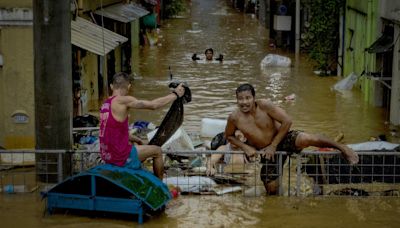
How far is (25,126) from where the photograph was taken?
1447 cm

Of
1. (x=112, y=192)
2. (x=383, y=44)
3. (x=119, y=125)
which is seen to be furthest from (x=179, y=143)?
(x=383, y=44)

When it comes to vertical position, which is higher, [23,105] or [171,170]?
[23,105]

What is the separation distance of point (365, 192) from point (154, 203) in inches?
130

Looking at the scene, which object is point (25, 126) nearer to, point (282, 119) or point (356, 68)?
point (282, 119)

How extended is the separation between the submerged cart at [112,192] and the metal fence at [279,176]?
775mm

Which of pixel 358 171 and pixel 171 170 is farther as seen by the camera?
pixel 171 170

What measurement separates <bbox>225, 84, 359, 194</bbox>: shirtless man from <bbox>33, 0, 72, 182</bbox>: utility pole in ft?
9.10

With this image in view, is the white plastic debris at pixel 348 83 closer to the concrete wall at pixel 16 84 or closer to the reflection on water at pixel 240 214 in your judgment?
the concrete wall at pixel 16 84

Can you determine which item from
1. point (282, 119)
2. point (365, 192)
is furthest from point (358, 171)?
point (282, 119)

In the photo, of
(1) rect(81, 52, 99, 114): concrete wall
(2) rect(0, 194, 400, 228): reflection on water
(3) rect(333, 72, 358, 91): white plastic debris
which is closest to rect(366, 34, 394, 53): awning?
(3) rect(333, 72, 358, 91): white plastic debris

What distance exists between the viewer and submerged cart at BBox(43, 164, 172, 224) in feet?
29.2

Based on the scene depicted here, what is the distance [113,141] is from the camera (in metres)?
9.19

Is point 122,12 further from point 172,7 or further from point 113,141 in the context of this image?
point 172,7

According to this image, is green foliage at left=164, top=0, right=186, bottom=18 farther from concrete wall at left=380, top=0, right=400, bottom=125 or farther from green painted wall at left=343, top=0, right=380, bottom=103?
concrete wall at left=380, top=0, right=400, bottom=125
